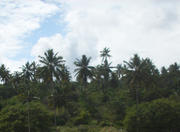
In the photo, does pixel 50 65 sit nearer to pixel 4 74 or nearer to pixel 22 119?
pixel 22 119

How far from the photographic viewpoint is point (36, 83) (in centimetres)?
7438

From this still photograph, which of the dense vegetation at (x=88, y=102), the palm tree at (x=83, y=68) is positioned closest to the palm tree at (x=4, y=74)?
the dense vegetation at (x=88, y=102)

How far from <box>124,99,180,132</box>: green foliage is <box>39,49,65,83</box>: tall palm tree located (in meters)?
15.8

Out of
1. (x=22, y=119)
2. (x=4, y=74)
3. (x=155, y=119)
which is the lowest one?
(x=155, y=119)

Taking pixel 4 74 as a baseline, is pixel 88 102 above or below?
below

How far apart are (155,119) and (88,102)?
22420 mm

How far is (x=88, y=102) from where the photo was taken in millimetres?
62344

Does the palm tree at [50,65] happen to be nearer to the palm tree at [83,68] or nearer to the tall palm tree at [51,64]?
the tall palm tree at [51,64]

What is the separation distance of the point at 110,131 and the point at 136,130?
481 cm

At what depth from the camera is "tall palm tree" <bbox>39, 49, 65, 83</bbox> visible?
44219 millimetres

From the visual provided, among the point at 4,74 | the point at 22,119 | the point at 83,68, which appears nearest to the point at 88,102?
the point at 83,68

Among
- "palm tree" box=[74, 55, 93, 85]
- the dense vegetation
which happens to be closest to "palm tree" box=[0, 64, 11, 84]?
the dense vegetation

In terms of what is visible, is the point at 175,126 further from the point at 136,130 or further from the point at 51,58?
the point at 51,58

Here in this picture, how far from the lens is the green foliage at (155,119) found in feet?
142
